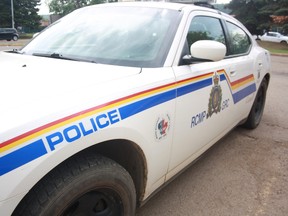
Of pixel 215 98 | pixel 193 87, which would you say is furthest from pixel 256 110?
pixel 193 87

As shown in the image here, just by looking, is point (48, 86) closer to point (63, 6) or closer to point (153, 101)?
point (153, 101)

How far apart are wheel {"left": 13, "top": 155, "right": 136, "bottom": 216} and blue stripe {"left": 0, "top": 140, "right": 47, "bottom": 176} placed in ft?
0.80

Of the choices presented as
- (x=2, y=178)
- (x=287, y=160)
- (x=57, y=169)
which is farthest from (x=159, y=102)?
(x=287, y=160)

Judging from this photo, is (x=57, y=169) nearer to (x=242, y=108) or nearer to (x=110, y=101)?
(x=110, y=101)

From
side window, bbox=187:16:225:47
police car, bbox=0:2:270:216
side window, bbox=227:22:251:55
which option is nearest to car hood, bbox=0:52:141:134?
police car, bbox=0:2:270:216

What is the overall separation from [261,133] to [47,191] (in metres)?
3.70

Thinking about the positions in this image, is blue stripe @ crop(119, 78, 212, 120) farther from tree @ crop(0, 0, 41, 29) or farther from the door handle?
tree @ crop(0, 0, 41, 29)

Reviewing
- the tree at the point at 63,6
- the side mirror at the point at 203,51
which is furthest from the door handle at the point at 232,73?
the tree at the point at 63,6

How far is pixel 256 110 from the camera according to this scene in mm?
4652

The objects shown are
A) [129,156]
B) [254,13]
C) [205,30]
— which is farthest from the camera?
[254,13]

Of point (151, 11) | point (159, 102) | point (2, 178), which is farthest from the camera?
point (151, 11)

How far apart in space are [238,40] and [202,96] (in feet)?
5.17

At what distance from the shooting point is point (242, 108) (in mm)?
3727

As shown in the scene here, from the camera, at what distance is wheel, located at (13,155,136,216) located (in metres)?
1.48
